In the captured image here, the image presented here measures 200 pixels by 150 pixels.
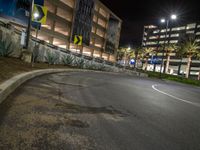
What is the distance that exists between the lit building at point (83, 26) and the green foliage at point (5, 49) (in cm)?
3498

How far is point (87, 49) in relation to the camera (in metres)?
64.4

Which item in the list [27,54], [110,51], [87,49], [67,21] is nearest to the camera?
[27,54]

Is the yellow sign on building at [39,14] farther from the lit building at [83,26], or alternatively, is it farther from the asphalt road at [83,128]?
the lit building at [83,26]

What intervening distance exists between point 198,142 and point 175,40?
14117 cm

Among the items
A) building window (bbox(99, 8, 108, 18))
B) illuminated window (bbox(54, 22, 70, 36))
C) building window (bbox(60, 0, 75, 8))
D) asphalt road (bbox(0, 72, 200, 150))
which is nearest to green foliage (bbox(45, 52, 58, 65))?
asphalt road (bbox(0, 72, 200, 150))

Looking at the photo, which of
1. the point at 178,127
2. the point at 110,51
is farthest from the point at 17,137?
the point at 110,51

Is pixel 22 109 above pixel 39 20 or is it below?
below

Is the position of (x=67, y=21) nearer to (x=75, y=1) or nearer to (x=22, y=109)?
(x=75, y=1)

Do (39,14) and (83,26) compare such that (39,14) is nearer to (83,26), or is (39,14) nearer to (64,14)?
(64,14)

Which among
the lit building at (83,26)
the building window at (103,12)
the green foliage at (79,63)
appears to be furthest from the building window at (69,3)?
the green foliage at (79,63)

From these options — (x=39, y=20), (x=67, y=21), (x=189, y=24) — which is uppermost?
(x=189, y=24)

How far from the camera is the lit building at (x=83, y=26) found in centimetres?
4981

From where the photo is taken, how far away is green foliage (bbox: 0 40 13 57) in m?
11.4

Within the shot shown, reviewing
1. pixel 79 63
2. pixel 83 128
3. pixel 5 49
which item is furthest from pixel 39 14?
pixel 79 63
